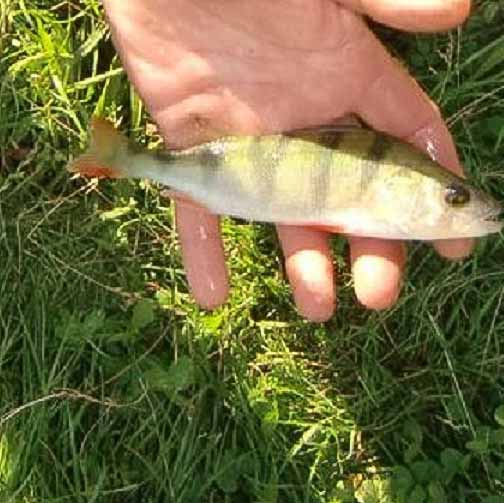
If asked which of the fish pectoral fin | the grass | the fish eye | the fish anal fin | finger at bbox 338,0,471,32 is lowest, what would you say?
the grass

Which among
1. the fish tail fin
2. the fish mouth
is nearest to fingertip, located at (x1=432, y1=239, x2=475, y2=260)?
the fish mouth

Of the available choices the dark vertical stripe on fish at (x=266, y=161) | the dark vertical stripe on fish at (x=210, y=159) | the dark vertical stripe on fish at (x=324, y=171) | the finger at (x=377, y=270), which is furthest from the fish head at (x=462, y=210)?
the dark vertical stripe on fish at (x=210, y=159)

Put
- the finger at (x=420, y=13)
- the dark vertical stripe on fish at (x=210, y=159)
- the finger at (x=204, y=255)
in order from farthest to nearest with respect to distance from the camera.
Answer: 1. the finger at (x=204, y=255)
2. the dark vertical stripe on fish at (x=210, y=159)
3. the finger at (x=420, y=13)

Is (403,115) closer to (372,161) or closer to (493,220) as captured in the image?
(372,161)

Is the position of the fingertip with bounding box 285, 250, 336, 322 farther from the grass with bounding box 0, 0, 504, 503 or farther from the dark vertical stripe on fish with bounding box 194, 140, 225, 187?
the grass with bounding box 0, 0, 504, 503

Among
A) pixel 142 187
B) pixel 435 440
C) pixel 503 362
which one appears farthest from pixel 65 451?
pixel 503 362

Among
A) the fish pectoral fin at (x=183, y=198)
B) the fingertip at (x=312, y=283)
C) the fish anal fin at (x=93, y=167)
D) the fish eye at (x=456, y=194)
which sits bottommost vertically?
the fingertip at (x=312, y=283)

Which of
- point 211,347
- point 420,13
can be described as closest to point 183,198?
point 211,347

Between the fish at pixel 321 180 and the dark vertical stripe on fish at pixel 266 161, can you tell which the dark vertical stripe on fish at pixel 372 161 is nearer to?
the fish at pixel 321 180
